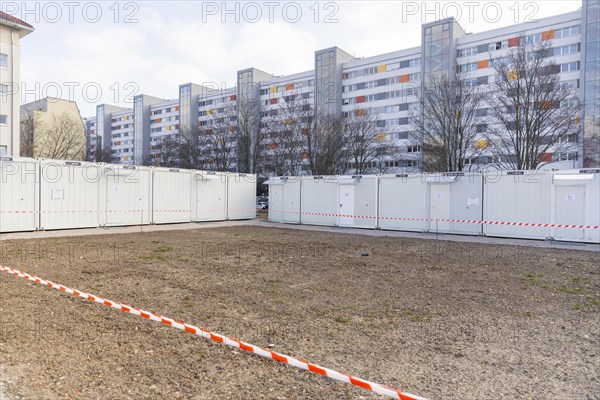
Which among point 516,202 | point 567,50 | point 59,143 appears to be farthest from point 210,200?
point 567,50

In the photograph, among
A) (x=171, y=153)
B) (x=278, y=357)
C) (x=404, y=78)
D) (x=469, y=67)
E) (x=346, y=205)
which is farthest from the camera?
(x=404, y=78)

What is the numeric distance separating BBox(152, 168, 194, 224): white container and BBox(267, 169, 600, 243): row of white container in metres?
5.47

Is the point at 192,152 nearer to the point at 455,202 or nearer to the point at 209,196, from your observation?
the point at 209,196

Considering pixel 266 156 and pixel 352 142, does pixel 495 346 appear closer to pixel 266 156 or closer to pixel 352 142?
pixel 352 142

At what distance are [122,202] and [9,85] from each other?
25433 mm

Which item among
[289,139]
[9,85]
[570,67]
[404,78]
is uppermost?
[404,78]

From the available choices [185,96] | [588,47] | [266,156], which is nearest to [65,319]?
[266,156]

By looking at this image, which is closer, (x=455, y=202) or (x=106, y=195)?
(x=455, y=202)

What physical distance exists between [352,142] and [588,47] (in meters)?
32.7

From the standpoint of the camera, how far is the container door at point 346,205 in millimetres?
22109

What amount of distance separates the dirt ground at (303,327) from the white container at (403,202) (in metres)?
8.73

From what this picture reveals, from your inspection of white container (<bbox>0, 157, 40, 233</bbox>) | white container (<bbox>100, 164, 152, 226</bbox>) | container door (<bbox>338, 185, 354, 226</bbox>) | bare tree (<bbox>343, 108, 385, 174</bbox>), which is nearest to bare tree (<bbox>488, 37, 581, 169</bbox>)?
container door (<bbox>338, 185, 354, 226</bbox>)

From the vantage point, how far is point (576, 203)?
1622 centimetres

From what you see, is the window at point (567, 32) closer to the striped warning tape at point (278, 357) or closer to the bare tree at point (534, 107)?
the bare tree at point (534, 107)
